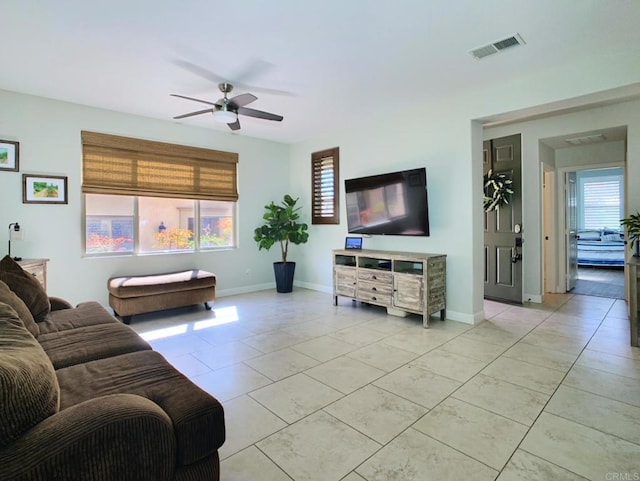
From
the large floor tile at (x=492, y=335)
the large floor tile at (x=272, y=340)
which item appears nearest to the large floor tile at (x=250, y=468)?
the large floor tile at (x=272, y=340)

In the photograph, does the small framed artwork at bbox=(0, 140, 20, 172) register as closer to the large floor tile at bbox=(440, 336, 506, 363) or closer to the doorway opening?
the large floor tile at bbox=(440, 336, 506, 363)

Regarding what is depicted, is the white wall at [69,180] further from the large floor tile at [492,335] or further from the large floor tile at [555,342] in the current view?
the large floor tile at [555,342]

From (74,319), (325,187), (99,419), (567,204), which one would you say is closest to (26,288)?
(74,319)

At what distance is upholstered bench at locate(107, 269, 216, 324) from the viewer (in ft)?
13.9

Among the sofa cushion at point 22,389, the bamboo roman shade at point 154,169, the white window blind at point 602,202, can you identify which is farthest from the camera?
the white window blind at point 602,202

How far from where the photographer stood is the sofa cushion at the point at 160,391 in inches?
53.0

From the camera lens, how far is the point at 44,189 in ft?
13.9

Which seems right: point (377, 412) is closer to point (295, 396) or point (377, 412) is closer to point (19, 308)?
point (295, 396)

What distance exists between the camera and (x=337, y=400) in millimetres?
2379

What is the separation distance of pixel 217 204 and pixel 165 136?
4.28 feet

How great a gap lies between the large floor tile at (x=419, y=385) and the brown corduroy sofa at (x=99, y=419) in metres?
1.47

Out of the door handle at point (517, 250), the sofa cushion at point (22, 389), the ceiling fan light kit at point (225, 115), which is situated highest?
the ceiling fan light kit at point (225, 115)

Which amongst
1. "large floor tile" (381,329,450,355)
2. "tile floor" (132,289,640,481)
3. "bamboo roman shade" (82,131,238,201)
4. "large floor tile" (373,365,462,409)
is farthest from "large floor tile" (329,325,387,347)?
"bamboo roman shade" (82,131,238,201)

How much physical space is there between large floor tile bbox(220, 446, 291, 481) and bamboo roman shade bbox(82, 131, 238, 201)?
418cm
